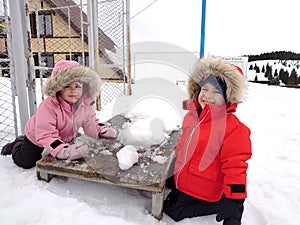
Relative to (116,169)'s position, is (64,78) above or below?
above

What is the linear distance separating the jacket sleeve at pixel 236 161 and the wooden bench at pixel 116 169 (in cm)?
32

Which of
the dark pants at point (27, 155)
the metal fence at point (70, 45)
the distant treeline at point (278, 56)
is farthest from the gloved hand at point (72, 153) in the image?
the distant treeline at point (278, 56)

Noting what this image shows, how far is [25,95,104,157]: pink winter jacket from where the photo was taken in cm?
130

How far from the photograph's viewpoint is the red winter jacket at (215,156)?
96 cm

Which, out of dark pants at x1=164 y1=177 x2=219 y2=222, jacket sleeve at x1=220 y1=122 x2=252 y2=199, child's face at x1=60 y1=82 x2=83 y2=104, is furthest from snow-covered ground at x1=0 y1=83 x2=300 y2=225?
child's face at x1=60 y1=82 x2=83 y2=104

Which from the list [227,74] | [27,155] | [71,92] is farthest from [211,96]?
[27,155]

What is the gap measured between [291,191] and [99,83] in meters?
1.61

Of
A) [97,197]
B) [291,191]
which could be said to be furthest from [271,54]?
[97,197]

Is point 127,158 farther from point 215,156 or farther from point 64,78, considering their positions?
point 64,78

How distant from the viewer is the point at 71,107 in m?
1.53

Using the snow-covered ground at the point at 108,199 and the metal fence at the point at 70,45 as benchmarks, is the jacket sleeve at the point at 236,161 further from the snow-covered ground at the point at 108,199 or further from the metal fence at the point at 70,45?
the metal fence at the point at 70,45

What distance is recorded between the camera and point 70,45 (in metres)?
4.09

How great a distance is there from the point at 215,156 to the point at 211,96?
0.31 m

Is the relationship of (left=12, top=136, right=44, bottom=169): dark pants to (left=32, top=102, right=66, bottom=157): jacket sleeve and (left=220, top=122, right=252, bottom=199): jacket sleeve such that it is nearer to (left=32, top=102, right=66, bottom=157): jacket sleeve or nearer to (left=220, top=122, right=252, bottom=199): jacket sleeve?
(left=32, top=102, right=66, bottom=157): jacket sleeve
